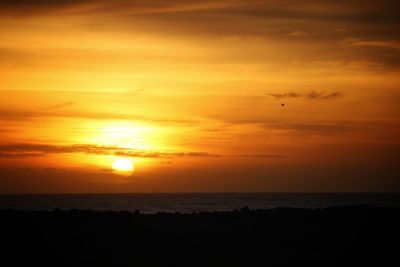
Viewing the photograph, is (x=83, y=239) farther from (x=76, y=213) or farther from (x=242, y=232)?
(x=242, y=232)


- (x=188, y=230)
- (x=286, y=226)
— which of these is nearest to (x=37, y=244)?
(x=188, y=230)

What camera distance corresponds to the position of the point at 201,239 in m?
22.6

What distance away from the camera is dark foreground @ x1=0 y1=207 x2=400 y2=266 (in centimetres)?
2045

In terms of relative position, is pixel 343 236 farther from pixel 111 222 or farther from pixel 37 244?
pixel 37 244

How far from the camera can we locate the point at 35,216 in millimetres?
23219

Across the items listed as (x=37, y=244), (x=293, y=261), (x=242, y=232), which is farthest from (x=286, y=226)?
(x=37, y=244)

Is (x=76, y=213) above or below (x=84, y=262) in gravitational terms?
above

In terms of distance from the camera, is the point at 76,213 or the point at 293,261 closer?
the point at 293,261

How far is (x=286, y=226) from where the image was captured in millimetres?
23812

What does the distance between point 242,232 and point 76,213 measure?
20.4 feet

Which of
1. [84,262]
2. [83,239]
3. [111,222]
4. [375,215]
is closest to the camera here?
[84,262]

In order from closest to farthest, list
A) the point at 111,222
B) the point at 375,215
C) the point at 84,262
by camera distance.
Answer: the point at 84,262, the point at 111,222, the point at 375,215

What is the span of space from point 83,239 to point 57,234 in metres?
0.97

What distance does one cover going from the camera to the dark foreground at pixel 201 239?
2045 cm
